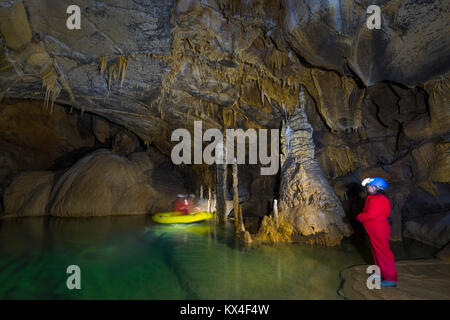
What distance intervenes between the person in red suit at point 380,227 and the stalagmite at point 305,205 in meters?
2.50

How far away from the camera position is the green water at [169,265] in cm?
344

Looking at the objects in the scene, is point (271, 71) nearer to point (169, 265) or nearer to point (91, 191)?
point (169, 265)

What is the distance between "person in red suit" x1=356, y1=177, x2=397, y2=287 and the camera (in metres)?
3.06

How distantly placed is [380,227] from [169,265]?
3.44 metres

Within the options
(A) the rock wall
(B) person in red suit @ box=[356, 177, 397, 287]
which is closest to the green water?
(B) person in red suit @ box=[356, 177, 397, 287]

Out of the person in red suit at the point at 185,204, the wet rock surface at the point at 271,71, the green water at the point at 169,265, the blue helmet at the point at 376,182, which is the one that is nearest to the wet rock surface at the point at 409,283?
the green water at the point at 169,265

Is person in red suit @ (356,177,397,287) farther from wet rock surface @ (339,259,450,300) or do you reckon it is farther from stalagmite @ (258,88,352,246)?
stalagmite @ (258,88,352,246)

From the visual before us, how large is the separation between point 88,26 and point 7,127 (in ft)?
34.4

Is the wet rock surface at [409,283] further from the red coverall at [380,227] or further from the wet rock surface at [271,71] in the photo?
the wet rock surface at [271,71]

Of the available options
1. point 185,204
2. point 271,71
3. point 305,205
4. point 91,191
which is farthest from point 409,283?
point 91,191

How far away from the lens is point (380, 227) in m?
3.06

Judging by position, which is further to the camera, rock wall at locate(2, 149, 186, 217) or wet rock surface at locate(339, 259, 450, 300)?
rock wall at locate(2, 149, 186, 217)

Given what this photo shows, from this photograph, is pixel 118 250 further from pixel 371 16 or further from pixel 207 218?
pixel 371 16

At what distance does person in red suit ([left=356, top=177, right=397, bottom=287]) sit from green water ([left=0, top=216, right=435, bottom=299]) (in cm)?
70
